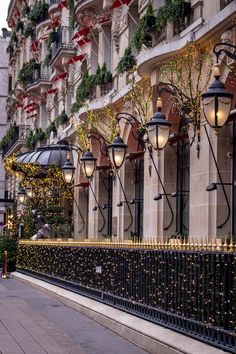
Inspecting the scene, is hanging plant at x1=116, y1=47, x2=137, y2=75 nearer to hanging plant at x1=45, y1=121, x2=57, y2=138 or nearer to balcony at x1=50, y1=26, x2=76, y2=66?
balcony at x1=50, y1=26, x2=76, y2=66

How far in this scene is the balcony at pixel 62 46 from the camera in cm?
3575

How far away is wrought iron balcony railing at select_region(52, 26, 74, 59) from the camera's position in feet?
118

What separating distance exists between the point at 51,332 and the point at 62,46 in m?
23.9

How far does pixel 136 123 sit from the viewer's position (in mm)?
22531

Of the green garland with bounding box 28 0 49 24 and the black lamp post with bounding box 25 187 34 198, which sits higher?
the green garland with bounding box 28 0 49 24

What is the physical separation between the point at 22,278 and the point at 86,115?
620cm

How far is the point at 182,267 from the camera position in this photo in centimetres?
Answer: 1104

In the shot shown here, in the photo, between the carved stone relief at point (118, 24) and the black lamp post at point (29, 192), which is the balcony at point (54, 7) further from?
the carved stone relief at point (118, 24)

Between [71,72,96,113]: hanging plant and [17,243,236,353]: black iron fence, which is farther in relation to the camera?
[71,72,96,113]: hanging plant

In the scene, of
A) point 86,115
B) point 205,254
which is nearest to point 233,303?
point 205,254

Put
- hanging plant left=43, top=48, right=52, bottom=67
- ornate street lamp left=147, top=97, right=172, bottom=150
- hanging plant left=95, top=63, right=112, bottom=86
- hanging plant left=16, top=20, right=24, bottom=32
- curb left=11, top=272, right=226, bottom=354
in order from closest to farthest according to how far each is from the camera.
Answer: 1. curb left=11, top=272, right=226, bottom=354
2. ornate street lamp left=147, top=97, right=172, bottom=150
3. hanging plant left=95, top=63, right=112, bottom=86
4. hanging plant left=43, top=48, right=52, bottom=67
5. hanging plant left=16, top=20, right=24, bottom=32

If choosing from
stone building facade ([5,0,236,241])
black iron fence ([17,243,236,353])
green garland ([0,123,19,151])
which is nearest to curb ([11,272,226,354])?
black iron fence ([17,243,236,353])

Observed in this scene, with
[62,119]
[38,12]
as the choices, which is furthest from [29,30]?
[62,119]

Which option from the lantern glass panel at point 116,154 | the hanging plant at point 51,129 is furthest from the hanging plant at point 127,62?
the hanging plant at point 51,129
